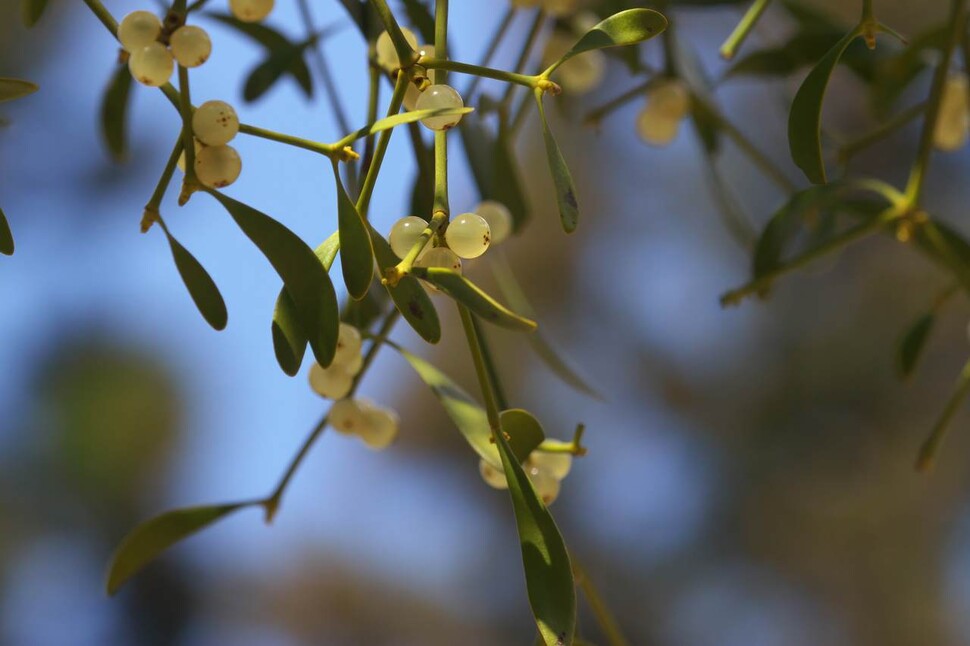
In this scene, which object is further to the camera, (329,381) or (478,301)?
(329,381)

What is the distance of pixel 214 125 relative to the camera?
210mm

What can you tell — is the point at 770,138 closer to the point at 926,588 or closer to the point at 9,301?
the point at 926,588

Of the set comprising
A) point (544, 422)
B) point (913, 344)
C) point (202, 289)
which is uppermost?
point (202, 289)

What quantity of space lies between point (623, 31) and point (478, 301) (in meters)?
0.07

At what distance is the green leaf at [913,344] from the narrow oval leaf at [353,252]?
0.77ft

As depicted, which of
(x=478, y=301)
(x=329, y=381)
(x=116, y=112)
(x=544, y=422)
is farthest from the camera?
(x=544, y=422)

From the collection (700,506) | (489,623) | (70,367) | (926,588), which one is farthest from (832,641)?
(70,367)

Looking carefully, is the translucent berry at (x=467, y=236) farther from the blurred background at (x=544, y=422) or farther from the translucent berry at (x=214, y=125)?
the blurred background at (x=544, y=422)

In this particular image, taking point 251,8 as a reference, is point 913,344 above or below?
below

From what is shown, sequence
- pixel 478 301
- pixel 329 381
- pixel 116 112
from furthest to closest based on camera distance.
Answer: pixel 116 112 < pixel 329 381 < pixel 478 301

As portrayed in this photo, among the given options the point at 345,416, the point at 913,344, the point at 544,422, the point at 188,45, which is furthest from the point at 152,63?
the point at 544,422

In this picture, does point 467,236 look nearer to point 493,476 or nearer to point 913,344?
point 493,476

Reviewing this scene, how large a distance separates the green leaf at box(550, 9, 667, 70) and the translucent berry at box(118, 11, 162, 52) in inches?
3.4

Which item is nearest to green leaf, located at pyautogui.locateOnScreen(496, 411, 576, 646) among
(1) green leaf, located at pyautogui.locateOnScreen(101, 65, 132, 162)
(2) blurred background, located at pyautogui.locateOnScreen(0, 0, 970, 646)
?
(1) green leaf, located at pyautogui.locateOnScreen(101, 65, 132, 162)
